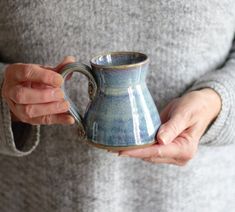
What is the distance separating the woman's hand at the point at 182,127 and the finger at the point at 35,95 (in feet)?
0.41

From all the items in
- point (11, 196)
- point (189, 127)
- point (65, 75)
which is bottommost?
point (11, 196)

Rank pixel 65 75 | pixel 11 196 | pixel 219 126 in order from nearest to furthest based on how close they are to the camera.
Result: pixel 65 75 < pixel 219 126 < pixel 11 196

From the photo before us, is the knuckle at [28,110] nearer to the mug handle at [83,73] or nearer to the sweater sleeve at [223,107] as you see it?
the mug handle at [83,73]

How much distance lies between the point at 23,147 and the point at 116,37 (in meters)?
0.26

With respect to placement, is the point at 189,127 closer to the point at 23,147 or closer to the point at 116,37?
the point at 116,37

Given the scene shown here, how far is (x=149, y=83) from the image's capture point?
2.61 ft

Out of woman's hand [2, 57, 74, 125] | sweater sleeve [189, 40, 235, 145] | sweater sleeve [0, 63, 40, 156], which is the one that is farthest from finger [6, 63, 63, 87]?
sweater sleeve [189, 40, 235, 145]

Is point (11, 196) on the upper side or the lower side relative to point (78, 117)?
lower

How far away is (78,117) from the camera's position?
67 centimetres

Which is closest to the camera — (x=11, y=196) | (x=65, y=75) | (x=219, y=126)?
(x=65, y=75)

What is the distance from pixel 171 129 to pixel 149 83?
6.2 inches

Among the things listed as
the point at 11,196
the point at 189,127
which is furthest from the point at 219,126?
the point at 11,196

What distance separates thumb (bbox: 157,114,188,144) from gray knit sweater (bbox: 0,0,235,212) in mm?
98

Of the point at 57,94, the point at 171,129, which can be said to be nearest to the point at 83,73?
the point at 57,94
